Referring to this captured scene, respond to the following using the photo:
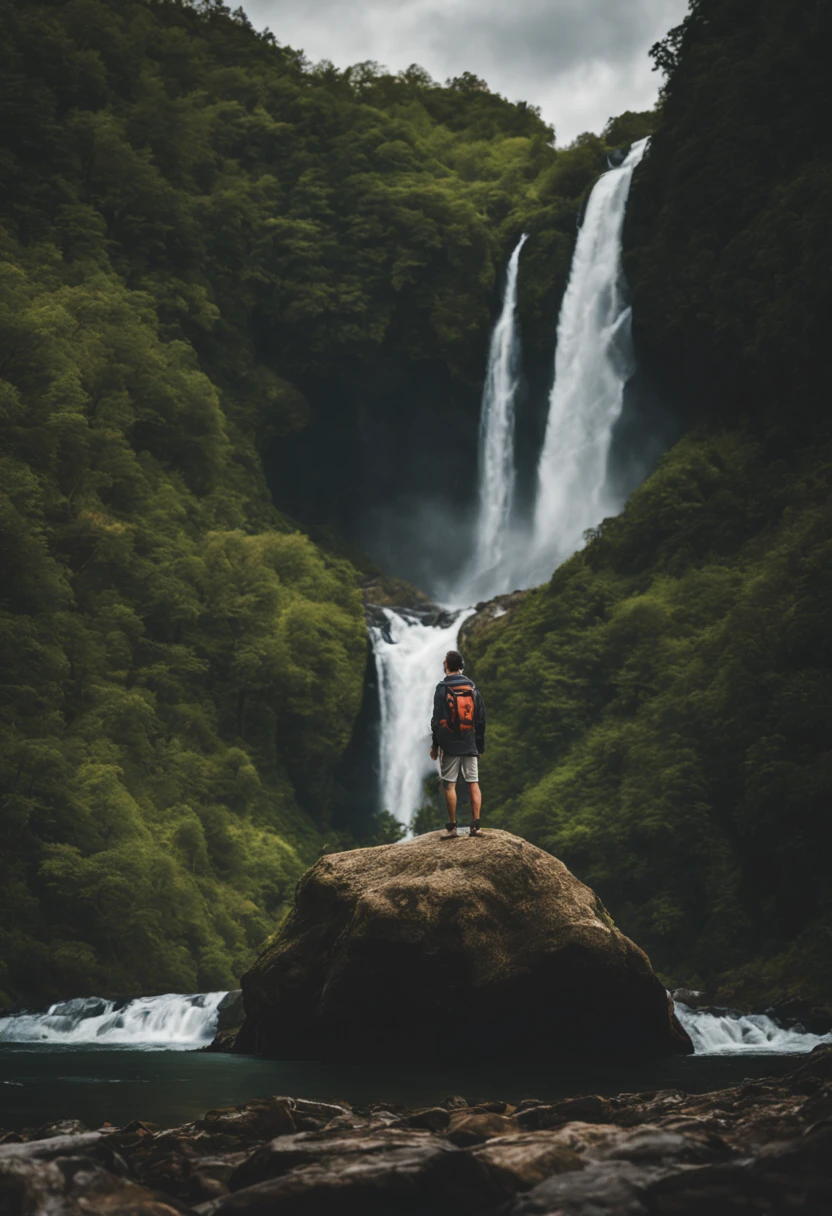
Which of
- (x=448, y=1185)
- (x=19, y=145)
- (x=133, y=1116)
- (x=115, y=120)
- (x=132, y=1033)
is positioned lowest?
(x=448, y=1185)

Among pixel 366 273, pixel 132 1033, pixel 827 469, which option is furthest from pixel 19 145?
pixel 132 1033

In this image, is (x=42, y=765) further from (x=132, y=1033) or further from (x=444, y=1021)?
(x=444, y=1021)

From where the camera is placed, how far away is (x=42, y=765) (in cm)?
2909

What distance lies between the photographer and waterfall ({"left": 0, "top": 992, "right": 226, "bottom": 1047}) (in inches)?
929

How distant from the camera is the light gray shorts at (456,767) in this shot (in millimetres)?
12617

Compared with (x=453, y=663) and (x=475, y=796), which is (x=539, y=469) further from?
(x=453, y=663)

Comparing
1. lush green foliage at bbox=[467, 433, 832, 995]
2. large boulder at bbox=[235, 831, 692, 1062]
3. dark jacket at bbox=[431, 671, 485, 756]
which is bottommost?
large boulder at bbox=[235, 831, 692, 1062]

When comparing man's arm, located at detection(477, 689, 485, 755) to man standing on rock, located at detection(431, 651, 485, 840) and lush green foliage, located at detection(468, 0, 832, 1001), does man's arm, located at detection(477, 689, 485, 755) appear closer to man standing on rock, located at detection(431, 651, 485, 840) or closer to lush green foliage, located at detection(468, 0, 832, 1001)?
man standing on rock, located at detection(431, 651, 485, 840)

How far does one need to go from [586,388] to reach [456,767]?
109ft

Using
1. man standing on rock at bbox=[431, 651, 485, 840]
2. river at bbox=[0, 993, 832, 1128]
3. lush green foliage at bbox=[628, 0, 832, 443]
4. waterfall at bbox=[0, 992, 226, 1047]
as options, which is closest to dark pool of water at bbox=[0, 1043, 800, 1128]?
river at bbox=[0, 993, 832, 1128]

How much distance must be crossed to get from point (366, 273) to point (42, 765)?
28.2 meters

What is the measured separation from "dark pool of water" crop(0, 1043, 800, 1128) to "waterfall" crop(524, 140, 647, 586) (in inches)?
1198

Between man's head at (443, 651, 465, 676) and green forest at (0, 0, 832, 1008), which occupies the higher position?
green forest at (0, 0, 832, 1008)

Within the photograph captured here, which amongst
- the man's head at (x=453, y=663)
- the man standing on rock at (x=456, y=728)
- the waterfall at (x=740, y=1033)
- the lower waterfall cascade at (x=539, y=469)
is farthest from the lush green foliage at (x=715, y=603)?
the man's head at (x=453, y=663)
